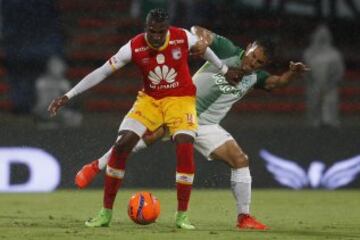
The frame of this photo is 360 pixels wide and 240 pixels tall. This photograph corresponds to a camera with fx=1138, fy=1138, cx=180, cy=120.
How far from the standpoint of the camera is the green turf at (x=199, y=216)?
8.77m

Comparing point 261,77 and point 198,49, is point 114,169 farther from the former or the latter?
point 261,77

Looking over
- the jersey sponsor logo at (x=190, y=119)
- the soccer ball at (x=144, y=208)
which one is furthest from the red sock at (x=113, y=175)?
the jersey sponsor logo at (x=190, y=119)

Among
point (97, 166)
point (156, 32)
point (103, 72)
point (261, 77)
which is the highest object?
point (156, 32)

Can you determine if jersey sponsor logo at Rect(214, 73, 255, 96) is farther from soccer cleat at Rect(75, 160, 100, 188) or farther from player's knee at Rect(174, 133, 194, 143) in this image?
soccer cleat at Rect(75, 160, 100, 188)

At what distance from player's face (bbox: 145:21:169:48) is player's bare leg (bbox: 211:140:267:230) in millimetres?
1227

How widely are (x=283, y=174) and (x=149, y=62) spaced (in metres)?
5.85

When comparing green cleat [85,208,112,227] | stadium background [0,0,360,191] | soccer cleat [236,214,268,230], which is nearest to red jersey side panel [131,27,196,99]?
green cleat [85,208,112,227]

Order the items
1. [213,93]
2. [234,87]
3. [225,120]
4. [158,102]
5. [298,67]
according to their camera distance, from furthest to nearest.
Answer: [225,120]
[213,93]
[234,87]
[298,67]
[158,102]

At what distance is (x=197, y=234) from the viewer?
8789mm

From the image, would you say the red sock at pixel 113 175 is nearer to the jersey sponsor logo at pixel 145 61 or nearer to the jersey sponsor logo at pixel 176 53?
the jersey sponsor logo at pixel 145 61

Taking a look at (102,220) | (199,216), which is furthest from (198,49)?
(199,216)

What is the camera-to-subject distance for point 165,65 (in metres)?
9.29

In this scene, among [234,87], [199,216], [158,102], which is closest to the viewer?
[158,102]

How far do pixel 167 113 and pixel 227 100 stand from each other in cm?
111
